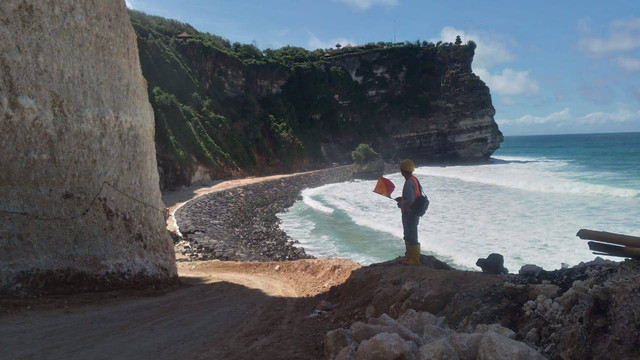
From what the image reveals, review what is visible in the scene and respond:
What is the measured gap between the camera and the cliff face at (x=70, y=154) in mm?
6934

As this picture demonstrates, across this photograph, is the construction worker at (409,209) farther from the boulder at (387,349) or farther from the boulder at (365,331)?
the boulder at (387,349)

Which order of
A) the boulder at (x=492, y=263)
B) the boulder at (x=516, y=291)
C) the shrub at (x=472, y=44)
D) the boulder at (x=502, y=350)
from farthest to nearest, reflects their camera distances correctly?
the shrub at (x=472, y=44) < the boulder at (x=492, y=263) < the boulder at (x=516, y=291) < the boulder at (x=502, y=350)

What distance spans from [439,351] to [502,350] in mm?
470

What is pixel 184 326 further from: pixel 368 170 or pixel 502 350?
pixel 368 170

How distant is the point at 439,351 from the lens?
3484 mm

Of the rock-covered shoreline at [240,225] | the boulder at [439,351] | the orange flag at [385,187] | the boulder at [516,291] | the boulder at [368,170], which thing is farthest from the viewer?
the boulder at [368,170]

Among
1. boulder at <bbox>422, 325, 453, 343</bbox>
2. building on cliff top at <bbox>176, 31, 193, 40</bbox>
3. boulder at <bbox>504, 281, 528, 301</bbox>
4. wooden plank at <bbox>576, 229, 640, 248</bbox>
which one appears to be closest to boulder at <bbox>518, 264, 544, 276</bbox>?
boulder at <bbox>504, 281, 528, 301</bbox>

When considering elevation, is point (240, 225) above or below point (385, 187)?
below

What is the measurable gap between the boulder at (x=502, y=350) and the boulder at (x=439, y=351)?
0.65 ft

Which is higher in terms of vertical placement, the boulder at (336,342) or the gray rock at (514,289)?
the gray rock at (514,289)

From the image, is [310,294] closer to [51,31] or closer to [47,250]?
[47,250]

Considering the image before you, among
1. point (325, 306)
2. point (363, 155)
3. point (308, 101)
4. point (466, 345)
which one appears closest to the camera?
point (466, 345)

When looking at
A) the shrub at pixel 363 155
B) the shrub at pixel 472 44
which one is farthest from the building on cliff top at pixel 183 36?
the shrub at pixel 472 44

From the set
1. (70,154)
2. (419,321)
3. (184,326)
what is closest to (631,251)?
(419,321)
